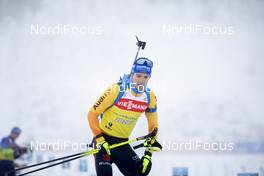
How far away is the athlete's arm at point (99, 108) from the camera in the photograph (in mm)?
3829

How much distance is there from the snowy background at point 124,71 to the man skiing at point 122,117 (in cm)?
52

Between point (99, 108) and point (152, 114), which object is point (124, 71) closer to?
point (152, 114)

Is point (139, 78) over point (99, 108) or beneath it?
over

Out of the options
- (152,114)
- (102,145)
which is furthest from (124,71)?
(102,145)

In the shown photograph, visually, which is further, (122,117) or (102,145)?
(122,117)

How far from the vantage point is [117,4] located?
4703 mm

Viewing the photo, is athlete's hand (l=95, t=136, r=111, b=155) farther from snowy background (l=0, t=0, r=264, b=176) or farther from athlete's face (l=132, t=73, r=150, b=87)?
snowy background (l=0, t=0, r=264, b=176)

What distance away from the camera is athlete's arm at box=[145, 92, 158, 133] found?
421cm

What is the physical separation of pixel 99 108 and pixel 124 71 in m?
0.87

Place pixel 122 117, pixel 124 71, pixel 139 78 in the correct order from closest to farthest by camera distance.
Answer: pixel 122 117, pixel 139 78, pixel 124 71

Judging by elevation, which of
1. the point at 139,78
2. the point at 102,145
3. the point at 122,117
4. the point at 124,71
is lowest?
the point at 102,145

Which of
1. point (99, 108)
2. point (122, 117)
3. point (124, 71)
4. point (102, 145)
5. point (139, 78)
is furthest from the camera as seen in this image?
point (124, 71)

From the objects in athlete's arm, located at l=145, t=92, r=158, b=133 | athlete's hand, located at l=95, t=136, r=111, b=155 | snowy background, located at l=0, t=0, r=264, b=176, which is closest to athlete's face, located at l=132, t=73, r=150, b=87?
athlete's arm, located at l=145, t=92, r=158, b=133

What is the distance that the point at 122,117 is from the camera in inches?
158
